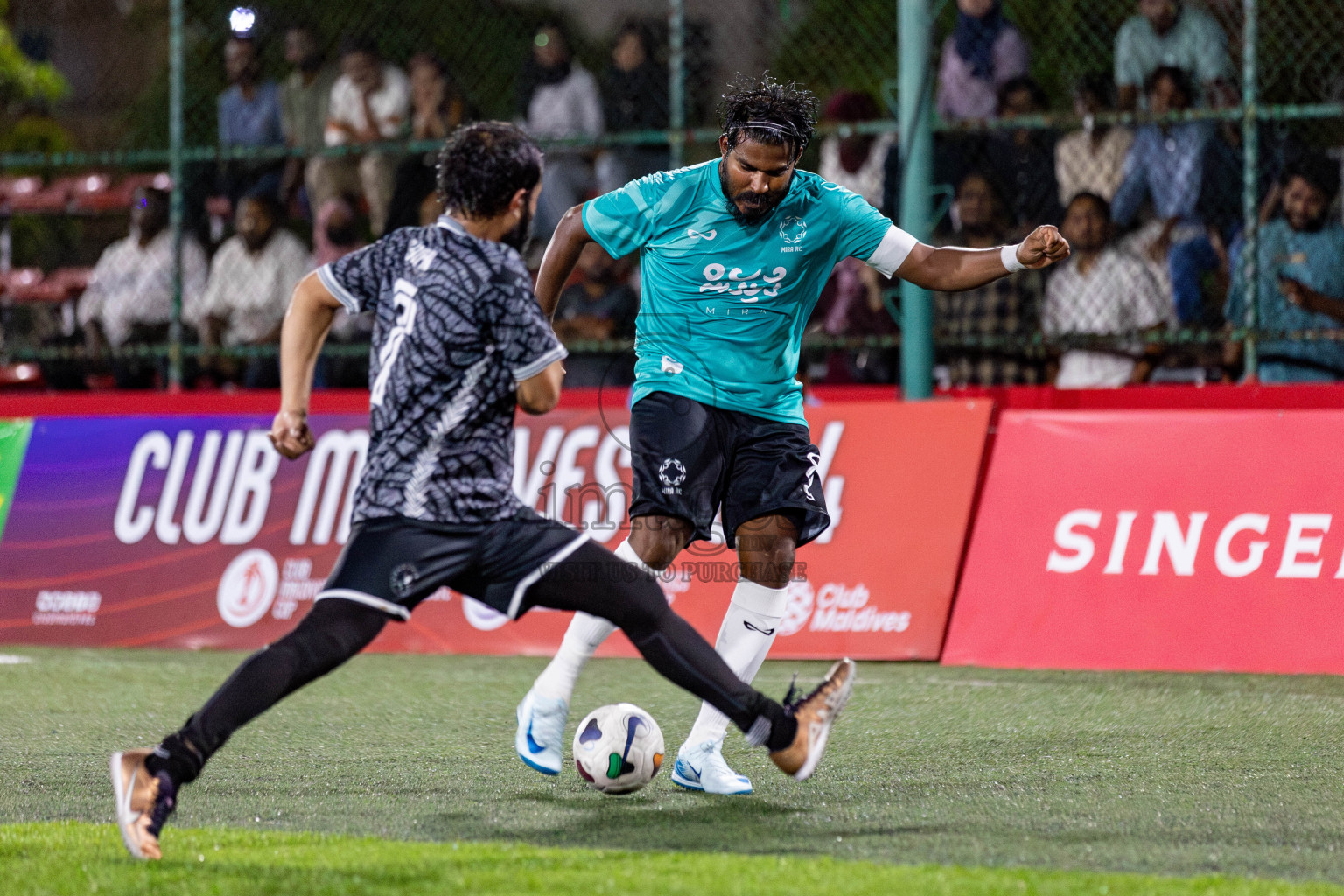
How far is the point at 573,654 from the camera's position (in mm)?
5012

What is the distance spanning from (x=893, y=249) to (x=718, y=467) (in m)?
0.89

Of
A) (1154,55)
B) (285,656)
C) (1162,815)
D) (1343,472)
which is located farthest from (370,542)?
(1154,55)

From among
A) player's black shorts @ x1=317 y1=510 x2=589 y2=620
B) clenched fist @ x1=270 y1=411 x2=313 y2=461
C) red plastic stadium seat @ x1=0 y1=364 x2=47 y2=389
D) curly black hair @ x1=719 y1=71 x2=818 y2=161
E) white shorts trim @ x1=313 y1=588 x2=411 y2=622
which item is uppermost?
curly black hair @ x1=719 y1=71 x2=818 y2=161

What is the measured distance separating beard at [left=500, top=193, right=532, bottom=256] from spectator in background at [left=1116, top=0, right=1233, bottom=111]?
583 centimetres

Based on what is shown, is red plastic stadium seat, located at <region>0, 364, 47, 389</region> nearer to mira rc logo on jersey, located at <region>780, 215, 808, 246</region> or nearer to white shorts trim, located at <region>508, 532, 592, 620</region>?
mira rc logo on jersey, located at <region>780, 215, 808, 246</region>

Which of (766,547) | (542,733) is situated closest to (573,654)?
(542,733)

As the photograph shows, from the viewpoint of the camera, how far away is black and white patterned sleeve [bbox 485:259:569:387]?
160 inches

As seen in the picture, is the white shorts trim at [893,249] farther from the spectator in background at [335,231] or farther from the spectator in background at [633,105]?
the spectator in background at [335,231]

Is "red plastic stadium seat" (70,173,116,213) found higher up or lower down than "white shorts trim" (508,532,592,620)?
lower down

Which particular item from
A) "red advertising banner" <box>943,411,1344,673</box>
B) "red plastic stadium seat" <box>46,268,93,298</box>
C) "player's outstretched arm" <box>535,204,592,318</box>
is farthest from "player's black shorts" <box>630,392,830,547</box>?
"red plastic stadium seat" <box>46,268,93,298</box>

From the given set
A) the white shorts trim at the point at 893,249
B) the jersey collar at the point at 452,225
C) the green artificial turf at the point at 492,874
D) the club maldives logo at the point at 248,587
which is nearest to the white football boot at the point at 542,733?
the green artificial turf at the point at 492,874

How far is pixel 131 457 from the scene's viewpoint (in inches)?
379

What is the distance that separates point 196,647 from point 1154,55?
6.23 metres

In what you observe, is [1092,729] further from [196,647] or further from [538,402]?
[196,647]
